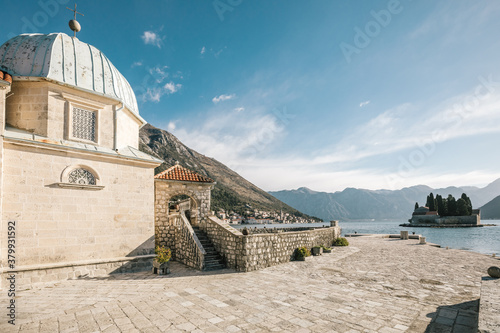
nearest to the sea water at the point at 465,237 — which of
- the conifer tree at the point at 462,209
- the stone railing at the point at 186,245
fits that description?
the conifer tree at the point at 462,209

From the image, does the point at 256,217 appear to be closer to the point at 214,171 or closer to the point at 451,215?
the point at 214,171

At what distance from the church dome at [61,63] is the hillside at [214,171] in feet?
219

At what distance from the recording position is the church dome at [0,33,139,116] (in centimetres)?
1169

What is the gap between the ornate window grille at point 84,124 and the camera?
41.1 ft

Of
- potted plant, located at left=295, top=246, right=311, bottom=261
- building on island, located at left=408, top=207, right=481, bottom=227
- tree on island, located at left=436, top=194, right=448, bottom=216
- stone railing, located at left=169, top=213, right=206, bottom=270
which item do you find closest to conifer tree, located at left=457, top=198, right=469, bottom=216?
building on island, located at left=408, top=207, right=481, bottom=227

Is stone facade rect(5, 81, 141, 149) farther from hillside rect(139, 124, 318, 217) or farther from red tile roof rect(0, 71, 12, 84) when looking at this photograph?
hillside rect(139, 124, 318, 217)

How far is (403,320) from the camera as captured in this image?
673 centimetres

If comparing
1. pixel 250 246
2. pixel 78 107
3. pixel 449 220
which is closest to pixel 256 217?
pixel 449 220

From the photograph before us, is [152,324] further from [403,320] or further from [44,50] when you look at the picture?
[44,50]

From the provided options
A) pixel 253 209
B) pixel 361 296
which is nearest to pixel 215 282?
pixel 361 296

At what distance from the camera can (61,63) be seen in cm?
1224

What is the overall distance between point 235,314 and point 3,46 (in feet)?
54.6

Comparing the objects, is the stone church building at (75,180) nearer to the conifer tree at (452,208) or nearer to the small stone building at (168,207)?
the small stone building at (168,207)

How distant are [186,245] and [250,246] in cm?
442
